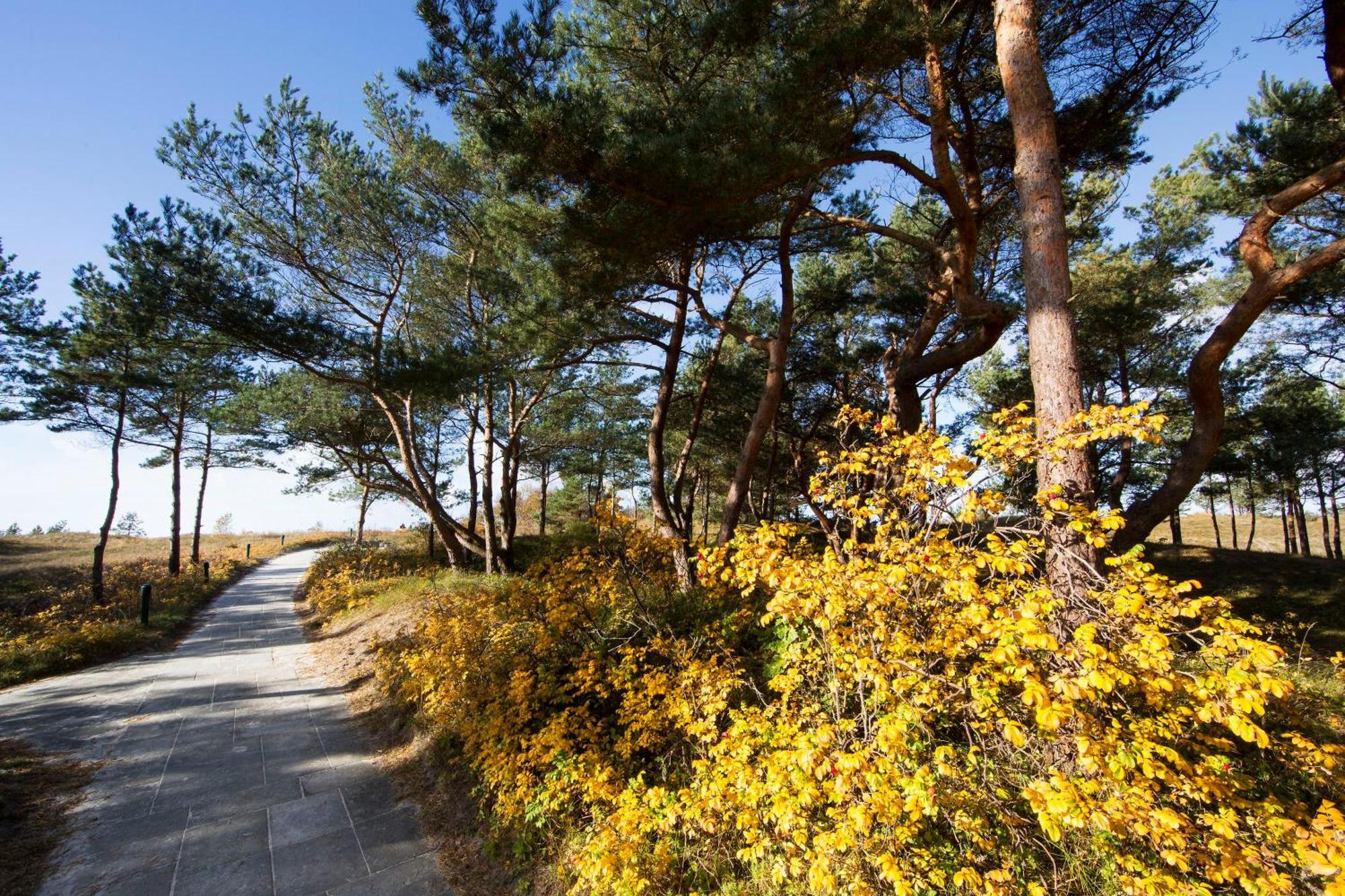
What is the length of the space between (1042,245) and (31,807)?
8805 mm

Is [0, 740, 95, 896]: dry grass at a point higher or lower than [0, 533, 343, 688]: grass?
lower

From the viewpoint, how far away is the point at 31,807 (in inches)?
166

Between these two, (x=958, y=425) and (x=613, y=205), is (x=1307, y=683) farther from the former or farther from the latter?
(x=958, y=425)

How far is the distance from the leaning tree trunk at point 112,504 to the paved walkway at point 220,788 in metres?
5.90

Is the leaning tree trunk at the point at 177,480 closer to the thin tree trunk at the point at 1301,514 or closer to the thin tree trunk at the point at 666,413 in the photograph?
the thin tree trunk at the point at 666,413

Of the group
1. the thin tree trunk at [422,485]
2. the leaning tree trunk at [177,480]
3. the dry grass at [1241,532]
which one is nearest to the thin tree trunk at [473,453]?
the thin tree trunk at [422,485]

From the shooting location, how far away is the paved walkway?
11.6 feet

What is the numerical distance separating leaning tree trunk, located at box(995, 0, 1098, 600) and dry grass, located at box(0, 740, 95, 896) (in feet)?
22.8

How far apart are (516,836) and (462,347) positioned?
7.08 metres

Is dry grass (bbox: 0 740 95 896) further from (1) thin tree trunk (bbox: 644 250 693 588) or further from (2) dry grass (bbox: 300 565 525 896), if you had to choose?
(1) thin tree trunk (bbox: 644 250 693 588)

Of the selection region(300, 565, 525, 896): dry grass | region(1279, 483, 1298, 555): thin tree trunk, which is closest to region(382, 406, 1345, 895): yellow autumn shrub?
region(300, 565, 525, 896): dry grass

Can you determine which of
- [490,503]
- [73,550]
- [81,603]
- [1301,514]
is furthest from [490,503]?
[1301,514]

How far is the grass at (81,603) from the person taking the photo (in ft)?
26.6

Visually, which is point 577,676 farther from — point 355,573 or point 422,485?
point 355,573
